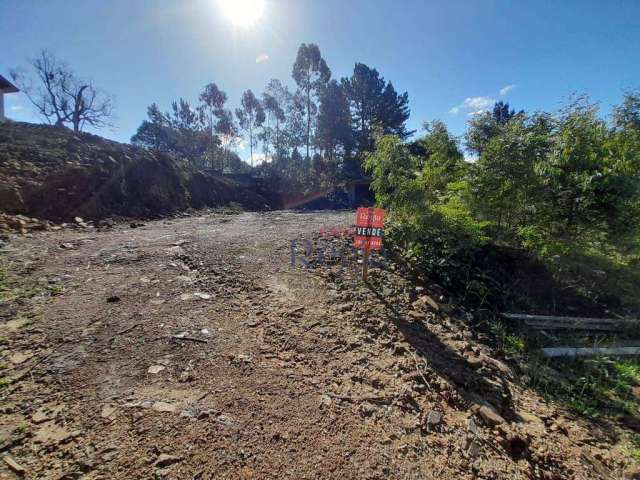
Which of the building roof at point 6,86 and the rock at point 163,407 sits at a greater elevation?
the building roof at point 6,86

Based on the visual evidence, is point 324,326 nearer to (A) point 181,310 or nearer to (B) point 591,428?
(A) point 181,310

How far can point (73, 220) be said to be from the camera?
7027 mm

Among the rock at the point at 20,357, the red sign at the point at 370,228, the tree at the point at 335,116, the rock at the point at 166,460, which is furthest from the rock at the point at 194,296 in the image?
the tree at the point at 335,116

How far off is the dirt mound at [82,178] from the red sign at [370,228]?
802 centimetres

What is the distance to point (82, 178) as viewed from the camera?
8.44 m

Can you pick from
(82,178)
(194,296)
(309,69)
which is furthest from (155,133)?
(194,296)

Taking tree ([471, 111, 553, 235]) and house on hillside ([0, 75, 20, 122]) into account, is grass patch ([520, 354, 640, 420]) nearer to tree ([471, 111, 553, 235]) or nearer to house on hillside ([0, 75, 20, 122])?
tree ([471, 111, 553, 235])

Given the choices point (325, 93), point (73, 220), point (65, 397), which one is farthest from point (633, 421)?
point (325, 93)

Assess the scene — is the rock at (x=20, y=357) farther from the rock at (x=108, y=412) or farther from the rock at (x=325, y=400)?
the rock at (x=325, y=400)

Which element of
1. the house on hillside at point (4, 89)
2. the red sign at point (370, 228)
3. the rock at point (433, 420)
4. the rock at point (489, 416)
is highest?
the house on hillside at point (4, 89)

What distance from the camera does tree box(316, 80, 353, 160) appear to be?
76.1 ft

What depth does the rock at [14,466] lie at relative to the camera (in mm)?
1312

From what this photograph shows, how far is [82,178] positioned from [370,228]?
988cm

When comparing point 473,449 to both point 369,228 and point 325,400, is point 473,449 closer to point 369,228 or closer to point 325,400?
point 325,400
